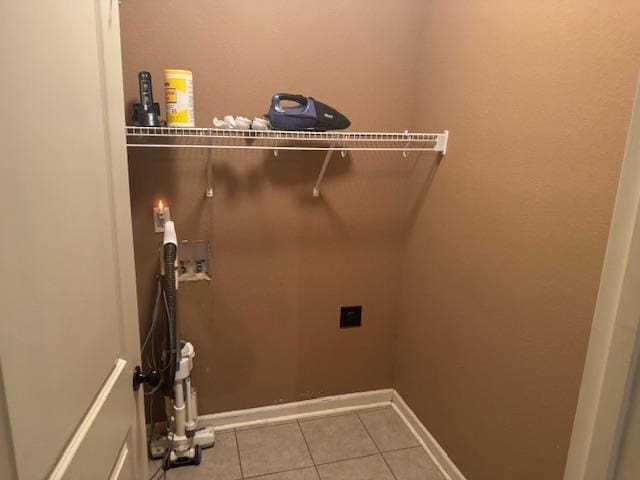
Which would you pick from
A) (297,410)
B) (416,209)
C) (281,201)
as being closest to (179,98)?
(281,201)

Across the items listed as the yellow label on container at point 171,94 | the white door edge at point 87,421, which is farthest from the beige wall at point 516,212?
the white door edge at point 87,421

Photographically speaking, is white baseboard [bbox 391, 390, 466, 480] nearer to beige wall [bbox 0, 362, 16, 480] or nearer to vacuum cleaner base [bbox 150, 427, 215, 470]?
vacuum cleaner base [bbox 150, 427, 215, 470]

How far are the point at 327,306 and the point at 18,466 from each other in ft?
5.67

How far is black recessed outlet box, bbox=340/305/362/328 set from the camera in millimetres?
2233

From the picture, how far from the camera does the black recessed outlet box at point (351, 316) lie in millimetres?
2233

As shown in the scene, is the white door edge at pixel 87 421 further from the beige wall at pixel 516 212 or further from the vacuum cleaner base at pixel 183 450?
the beige wall at pixel 516 212

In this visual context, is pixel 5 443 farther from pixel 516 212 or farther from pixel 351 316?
pixel 351 316

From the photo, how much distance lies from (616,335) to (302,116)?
1428 mm

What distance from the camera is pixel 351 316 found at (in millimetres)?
2250

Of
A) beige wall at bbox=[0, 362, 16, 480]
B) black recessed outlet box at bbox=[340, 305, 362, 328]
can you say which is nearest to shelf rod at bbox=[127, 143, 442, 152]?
black recessed outlet box at bbox=[340, 305, 362, 328]

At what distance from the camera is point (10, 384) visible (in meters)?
0.50

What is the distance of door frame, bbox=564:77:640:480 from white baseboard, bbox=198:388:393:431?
1.88 meters

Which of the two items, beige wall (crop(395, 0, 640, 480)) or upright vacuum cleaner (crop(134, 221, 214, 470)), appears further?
→ upright vacuum cleaner (crop(134, 221, 214, 470))

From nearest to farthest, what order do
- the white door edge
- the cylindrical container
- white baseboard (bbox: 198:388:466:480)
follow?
the white door edge < the cylindrical container < white baseboard (bbox: 198:388:466:480)
